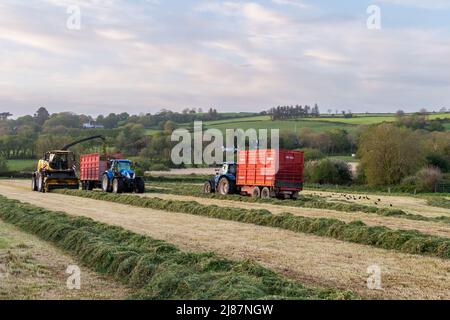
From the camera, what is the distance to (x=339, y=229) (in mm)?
15352

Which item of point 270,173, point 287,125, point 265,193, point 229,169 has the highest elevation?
point 287,125

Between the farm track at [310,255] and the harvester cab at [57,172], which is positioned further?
the harvester cab at [57,172]

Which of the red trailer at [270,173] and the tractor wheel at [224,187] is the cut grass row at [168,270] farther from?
the tractor wheel at [224,187]

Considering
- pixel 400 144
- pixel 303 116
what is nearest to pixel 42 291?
pixel 400 144

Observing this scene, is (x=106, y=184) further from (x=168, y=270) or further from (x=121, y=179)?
(x=168, y=270)

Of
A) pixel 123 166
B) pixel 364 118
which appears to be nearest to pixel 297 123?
pixel 364 118

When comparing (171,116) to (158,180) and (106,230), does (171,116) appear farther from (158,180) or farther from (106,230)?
(106,230)

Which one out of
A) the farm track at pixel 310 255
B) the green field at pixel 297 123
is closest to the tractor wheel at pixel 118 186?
the farm track at pixel 310 255

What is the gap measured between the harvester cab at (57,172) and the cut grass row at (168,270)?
2186 centimetres

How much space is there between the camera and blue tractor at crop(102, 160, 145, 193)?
3272 cm

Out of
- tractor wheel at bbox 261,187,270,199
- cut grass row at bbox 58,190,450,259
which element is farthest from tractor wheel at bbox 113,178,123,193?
cut grass row at bbox 58,190,450,259

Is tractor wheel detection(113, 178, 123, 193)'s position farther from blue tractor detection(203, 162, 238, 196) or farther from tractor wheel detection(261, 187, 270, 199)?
tractor wheel detection(261, 187, 270, 199)

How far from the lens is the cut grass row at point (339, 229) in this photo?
12.9m

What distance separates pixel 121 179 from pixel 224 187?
6055 mm
